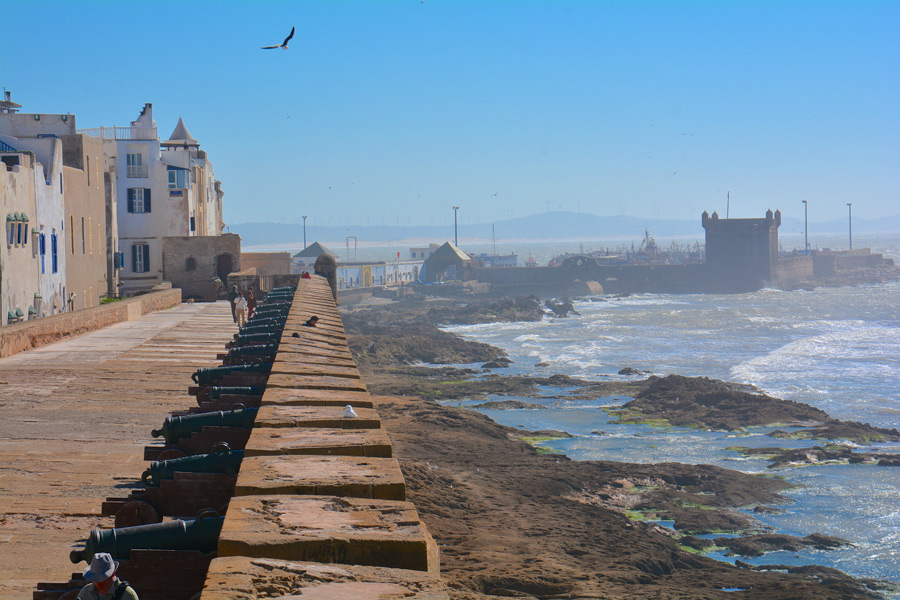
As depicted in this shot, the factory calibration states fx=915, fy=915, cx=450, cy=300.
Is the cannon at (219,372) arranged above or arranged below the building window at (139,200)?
below

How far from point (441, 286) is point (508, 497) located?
8565 centimetres

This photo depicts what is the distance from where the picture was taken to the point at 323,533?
3.27 metres

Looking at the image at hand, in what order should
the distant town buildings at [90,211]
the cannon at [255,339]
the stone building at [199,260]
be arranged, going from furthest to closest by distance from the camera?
1. the stone building at [199,260]
2. the distant town buildings at [90,211]
3. the cannon at [255,339]

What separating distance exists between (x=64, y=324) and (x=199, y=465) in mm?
12315

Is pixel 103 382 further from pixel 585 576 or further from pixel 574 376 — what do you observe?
pixel 574 376

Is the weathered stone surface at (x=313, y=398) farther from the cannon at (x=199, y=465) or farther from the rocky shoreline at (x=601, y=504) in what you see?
the rocky shoreline at (x=601, y=504)

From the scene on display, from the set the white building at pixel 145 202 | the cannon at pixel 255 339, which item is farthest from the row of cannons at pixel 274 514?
the white building at pixel 145 202

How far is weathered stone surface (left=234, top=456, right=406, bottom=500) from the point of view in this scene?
3758mm

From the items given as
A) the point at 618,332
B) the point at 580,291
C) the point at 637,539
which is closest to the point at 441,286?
the point at 580,291

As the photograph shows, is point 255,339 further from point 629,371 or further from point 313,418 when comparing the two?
point 629,371

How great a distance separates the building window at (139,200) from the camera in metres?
42.1

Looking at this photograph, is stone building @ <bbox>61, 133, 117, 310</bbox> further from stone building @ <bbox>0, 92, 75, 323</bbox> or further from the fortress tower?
the fortress tower

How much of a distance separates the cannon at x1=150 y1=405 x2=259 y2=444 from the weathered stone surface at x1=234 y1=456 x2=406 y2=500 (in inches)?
41.9

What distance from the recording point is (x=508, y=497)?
1995 cm
